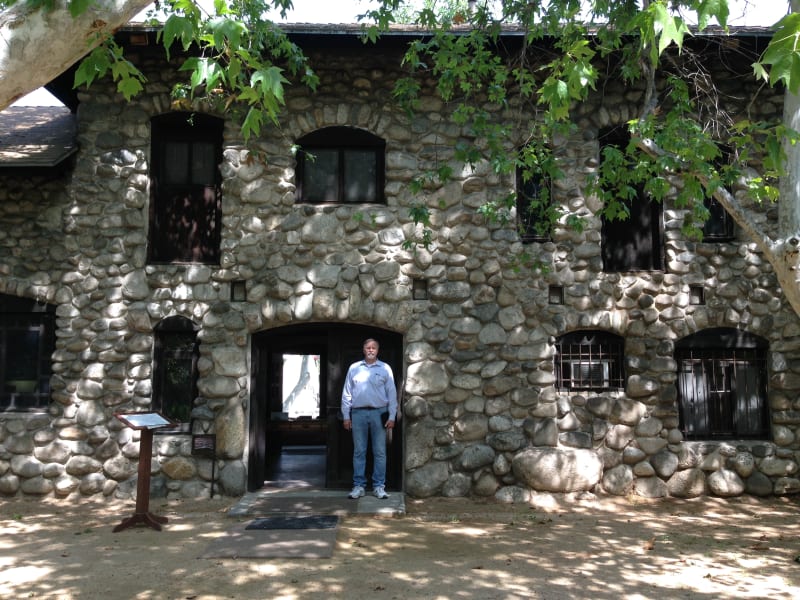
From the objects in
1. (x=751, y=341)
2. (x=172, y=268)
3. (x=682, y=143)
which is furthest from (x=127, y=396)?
(x=751, y=341)

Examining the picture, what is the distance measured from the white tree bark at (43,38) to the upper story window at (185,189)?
14.8 feet

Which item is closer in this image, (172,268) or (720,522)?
(720,522)

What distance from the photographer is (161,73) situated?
24.5 feet

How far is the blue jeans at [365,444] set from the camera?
6.93 meters

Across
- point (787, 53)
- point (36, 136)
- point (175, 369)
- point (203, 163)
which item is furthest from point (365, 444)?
point (36, 136)

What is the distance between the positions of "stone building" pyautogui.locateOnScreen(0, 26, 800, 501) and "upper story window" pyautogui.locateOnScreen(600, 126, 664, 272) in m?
0.11

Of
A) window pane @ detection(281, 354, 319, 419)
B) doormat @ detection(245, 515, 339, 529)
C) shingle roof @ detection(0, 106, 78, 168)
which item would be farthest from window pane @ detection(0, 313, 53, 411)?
window pane @ detection(281, 354, 319, 419)

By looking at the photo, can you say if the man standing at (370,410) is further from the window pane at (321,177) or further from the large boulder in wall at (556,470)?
the window pane at (321,177)

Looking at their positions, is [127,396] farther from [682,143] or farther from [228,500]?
[682,143]

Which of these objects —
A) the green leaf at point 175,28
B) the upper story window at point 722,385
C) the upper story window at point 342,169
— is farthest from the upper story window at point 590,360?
the green leaf at point 175,28

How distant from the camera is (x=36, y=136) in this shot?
317 inches

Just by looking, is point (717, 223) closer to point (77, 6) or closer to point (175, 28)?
point (175, 28)

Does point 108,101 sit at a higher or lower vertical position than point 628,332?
higher

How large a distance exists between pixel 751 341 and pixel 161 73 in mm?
7432
